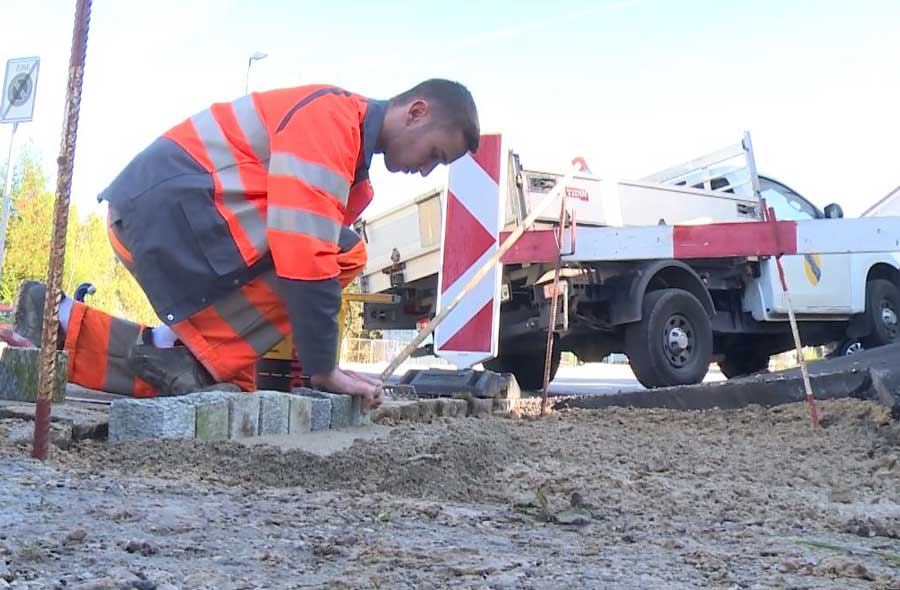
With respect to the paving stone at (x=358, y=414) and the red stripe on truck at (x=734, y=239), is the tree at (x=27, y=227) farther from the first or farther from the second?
the paving stone at (x=358, y=414)

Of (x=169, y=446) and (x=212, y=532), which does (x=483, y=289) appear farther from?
(x=212, y=532)

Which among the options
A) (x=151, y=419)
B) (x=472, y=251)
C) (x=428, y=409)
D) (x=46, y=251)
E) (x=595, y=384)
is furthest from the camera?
(x=46, y=251)

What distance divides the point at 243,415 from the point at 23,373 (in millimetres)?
955

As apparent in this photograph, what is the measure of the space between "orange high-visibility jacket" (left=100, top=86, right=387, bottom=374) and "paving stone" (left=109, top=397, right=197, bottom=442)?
0.43 m

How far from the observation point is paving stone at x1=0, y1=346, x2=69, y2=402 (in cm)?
340

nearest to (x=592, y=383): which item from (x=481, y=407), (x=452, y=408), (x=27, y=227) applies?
(x=481, y=407)

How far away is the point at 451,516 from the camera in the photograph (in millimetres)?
2182

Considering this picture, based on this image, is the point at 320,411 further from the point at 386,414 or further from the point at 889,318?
the point at 889,318

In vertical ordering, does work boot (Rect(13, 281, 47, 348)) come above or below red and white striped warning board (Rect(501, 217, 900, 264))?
below

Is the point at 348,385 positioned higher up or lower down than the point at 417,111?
lower down

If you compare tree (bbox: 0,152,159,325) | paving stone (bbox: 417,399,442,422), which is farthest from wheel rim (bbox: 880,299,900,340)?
tree (bbox: 0,152,159,325)

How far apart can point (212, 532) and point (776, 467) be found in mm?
2324

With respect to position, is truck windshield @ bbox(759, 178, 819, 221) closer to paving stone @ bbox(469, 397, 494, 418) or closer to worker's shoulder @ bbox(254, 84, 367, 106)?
paving stone @ bbox(469, 397, 494, 418)

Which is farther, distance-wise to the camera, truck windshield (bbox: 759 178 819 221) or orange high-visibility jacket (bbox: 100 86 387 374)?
truck windshield (bbox: 759 178 819 221)
